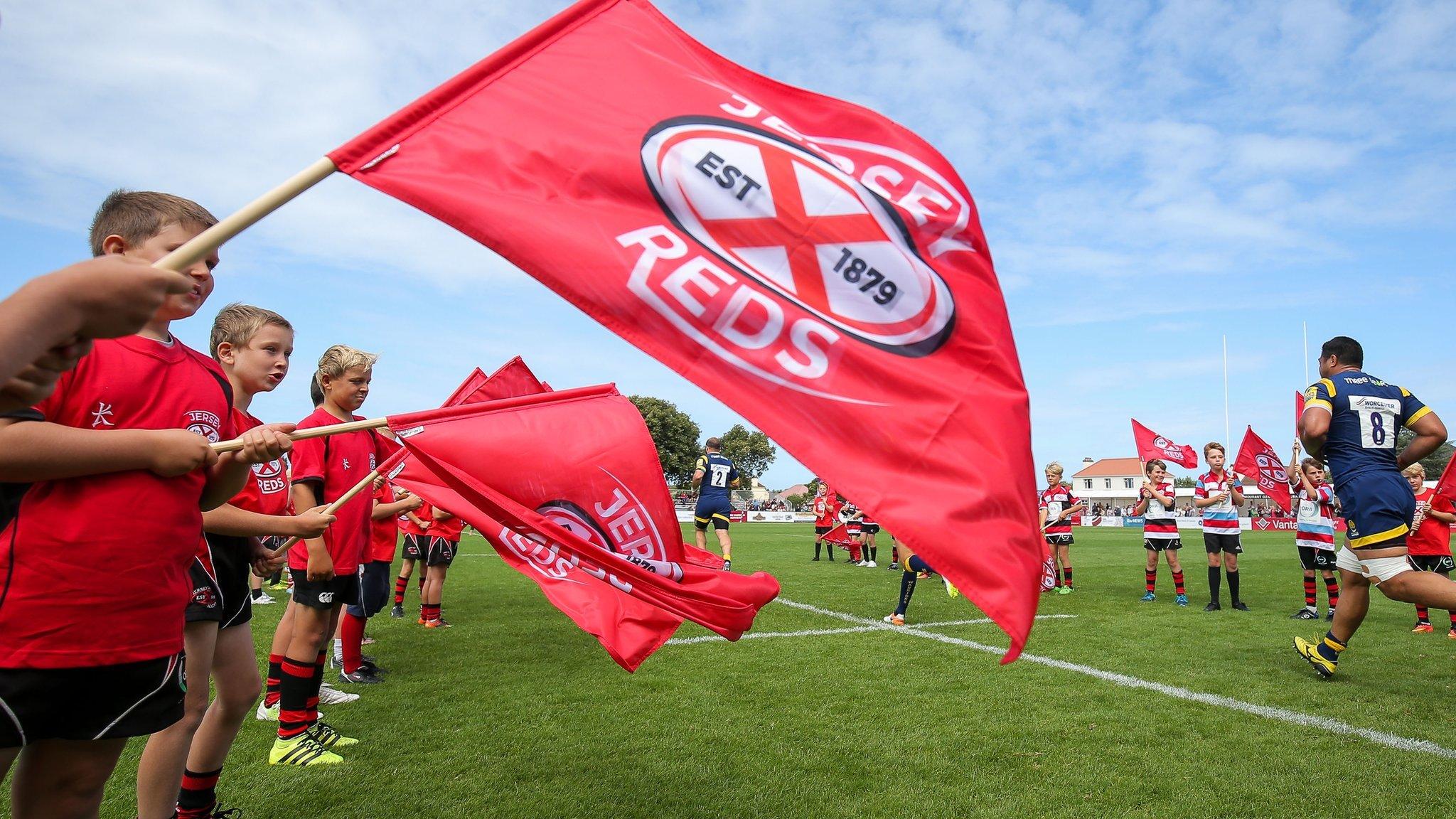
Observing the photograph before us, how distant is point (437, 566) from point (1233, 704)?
24.6ft

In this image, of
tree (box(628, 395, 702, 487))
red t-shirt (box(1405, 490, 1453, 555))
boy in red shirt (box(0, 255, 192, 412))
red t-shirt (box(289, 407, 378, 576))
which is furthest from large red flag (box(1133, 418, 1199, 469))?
tree (box(628, 395, 702, 487))

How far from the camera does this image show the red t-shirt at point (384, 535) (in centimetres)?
629

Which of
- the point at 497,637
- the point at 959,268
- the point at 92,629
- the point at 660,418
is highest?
the point at 660,418

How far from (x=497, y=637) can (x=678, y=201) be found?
280 inches

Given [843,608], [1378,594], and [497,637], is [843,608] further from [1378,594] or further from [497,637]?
[1378,594]

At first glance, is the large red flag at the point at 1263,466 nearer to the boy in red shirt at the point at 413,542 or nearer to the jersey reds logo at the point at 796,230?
the boy in red shirt at the point at 413,542

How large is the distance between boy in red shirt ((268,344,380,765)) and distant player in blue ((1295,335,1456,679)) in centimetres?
651

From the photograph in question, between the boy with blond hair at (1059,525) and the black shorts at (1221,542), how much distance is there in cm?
232

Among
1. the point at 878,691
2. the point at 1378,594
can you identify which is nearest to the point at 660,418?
the point at 1378,594

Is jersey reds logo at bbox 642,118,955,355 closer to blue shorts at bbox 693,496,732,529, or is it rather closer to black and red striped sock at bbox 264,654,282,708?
black and red striped sock at bbox 264,654,282,708

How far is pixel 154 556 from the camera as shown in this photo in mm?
2045

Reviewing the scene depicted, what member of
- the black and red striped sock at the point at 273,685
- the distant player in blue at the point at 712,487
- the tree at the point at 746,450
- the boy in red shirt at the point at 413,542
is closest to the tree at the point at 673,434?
the tree at the point at 746,450

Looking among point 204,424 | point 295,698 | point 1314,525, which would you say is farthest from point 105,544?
point 1314,525

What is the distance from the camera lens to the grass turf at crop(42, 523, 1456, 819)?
3.81 meters
